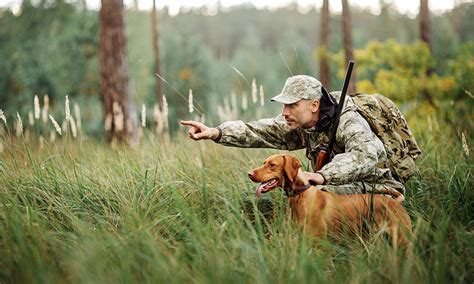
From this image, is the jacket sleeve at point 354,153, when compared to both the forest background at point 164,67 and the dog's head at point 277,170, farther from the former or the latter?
the forest background at point 164,67

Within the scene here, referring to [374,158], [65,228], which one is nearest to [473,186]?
[374,158]

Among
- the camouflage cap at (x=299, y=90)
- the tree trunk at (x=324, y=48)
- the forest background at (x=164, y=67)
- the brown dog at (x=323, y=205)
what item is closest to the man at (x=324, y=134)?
the camouflage cap at (x=299, y=90)

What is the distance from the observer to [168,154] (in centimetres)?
586

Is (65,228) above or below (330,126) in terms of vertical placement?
below

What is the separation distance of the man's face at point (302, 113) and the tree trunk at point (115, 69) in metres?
5.53

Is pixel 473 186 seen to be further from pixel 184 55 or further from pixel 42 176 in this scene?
pixel 184 55

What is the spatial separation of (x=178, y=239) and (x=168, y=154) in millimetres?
2275

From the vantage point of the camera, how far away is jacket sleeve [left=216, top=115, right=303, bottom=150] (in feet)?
14.3

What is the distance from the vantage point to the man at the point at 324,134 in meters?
3.76

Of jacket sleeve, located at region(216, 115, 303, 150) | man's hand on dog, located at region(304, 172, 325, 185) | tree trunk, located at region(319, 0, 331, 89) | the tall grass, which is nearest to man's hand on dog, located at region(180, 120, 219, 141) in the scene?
jacket sleeve, located at region(216, 115, 303, 150)

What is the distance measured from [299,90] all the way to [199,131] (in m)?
0.89

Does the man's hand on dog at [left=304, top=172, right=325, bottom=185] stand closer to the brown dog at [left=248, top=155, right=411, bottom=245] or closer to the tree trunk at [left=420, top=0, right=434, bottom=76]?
the brown dog at [left=248, top=155, right=411, bottom=245]

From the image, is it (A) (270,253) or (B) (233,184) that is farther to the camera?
(B) (233,184)

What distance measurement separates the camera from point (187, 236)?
3.56 metres
